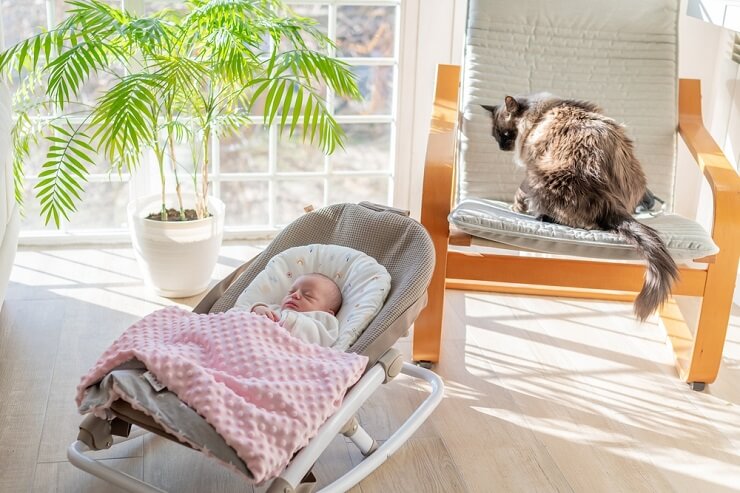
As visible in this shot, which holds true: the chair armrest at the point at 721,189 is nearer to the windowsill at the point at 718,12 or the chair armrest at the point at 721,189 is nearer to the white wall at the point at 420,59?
the windowsill at the point at 718,12

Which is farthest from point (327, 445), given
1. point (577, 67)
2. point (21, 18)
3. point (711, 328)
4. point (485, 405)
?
point (21, 18)

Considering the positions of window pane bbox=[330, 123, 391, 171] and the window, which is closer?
the window

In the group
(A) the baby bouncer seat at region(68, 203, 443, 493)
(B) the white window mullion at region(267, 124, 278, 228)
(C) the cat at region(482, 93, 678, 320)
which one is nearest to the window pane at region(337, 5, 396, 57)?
(B) the white window mullion at region(267, 124, 278, 228)

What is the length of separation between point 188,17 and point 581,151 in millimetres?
1154

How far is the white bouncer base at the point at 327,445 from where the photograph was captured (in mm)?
1690

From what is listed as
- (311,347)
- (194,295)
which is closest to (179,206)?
(194,295)

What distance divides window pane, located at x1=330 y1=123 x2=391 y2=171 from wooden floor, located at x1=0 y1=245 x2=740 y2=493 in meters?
0.70

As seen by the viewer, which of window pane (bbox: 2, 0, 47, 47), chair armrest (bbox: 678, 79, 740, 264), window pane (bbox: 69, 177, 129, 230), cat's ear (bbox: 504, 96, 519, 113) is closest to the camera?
chair armrest (bbox: 678, 79, 740, 264)

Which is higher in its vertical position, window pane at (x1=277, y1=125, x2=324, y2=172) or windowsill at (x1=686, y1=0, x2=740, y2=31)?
windowsill at (x1=686, y1=0, x2=740, y2=31)

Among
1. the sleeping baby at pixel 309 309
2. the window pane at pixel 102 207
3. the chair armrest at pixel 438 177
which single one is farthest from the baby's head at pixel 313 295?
the window pane at pixel 102 207

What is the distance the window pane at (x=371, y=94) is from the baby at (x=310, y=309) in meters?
1.41

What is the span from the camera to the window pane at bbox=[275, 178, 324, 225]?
351 cm

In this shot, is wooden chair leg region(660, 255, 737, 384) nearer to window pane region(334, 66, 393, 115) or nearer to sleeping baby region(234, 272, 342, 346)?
sleeping baby region(234, 272, 342, 346)

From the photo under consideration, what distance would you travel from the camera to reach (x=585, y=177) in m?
2.43
